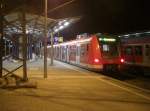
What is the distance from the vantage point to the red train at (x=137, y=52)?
81.9ft

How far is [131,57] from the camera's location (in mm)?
27766

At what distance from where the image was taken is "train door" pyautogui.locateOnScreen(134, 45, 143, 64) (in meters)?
25.8

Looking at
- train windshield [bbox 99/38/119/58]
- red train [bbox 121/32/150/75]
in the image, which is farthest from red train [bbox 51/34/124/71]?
red train [bbox 121/32/150/75]

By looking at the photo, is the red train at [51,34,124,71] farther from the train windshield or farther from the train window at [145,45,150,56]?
the train window at [145,45,150,56]

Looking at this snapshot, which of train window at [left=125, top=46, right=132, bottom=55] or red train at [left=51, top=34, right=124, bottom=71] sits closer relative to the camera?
red train at [left=51, top=34, right=124, bottom=71]

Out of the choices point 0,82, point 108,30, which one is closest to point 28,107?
point 0,82

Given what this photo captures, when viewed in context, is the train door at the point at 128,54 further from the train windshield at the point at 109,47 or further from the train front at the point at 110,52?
the train windshield at the point at 109,47

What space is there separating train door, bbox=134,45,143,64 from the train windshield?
1.60 meters

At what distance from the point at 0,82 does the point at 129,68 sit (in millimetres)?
14427

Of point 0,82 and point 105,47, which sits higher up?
Result: point 105,47

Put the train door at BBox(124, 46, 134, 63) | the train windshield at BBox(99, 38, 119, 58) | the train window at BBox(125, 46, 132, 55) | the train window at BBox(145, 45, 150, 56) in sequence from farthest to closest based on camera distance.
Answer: the train window at BBox(125, 46, 132, 55) → the train door at BBox(124, 46, 134, 63) → the train windshield at BBox(99, 38, 119, 58) → the train window at BBox(145, 45, 150, 56)

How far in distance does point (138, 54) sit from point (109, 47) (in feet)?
7.38

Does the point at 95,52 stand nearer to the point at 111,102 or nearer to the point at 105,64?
the point at 105,64

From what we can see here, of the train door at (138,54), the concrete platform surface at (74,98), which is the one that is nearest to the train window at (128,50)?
the train door at (138,54)
